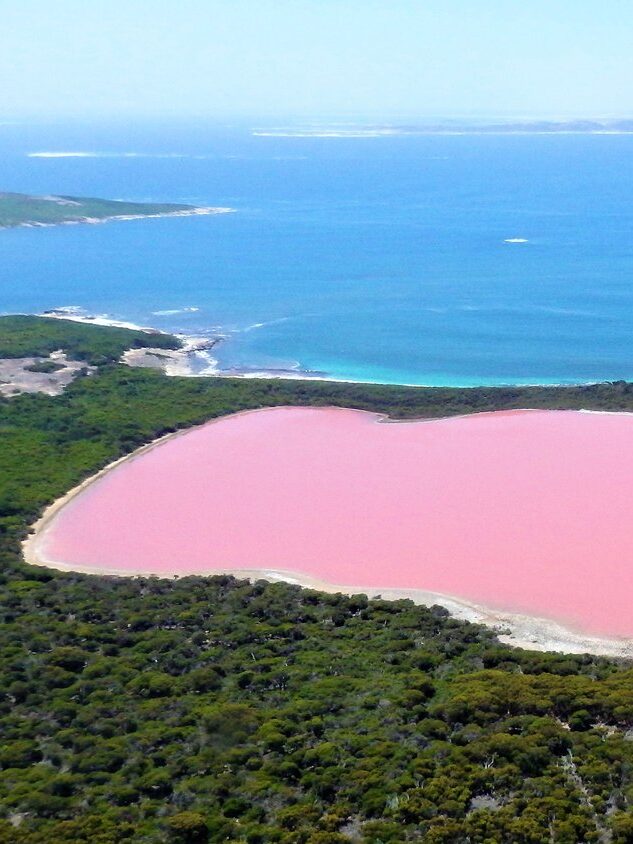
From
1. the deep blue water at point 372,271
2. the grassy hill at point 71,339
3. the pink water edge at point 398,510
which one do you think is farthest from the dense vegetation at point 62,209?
the pink water edge at point 398,510

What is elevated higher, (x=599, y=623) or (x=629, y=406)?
(x=629, y=406)

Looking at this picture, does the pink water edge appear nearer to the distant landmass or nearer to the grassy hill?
the grassy hill

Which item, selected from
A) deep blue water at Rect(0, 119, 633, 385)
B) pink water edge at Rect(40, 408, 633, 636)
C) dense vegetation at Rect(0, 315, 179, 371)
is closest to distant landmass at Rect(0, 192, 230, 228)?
deep blue water at Rect(0, 119, 633, 385)

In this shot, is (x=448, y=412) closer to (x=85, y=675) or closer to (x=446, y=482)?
(x=446, y=482)

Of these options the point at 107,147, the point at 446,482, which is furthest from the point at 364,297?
the point at 107,147

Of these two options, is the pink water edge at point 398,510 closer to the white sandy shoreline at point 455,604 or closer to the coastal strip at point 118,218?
the white sandy shoreline at point 455,604

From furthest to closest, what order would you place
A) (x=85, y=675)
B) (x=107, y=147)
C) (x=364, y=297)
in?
(x=107, y=147) → (x=364, y=297) → (x=85, y=675)

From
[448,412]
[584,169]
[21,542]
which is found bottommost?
[21,542]
